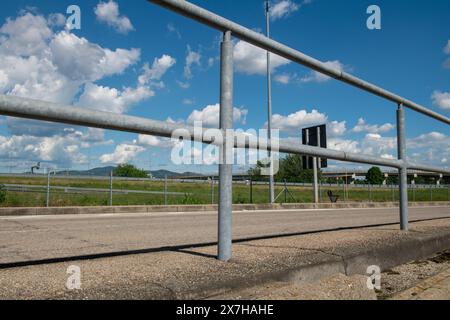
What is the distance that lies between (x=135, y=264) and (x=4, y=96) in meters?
1.29

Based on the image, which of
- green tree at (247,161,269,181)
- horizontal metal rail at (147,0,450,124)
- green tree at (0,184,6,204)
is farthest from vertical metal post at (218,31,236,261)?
green tree at (0,184,6,204)

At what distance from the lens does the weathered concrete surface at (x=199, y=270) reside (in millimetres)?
1982

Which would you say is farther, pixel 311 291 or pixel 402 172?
pixel 402 172

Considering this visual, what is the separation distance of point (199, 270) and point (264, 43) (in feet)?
5.58

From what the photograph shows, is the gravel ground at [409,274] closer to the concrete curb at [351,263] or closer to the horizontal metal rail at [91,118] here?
the concrete curb at [351,263]

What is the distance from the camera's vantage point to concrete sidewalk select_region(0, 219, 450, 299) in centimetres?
198

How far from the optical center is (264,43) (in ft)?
10.2

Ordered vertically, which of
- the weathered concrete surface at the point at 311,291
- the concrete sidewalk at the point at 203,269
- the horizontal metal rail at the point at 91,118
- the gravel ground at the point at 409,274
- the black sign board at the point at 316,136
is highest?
the black sign board at the point at 316,136

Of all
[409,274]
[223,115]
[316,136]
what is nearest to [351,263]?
[409,274]

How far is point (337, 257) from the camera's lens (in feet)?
9.36

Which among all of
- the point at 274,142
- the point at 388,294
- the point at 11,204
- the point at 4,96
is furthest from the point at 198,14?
the point at 11,204

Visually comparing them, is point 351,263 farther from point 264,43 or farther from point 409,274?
point 264,43

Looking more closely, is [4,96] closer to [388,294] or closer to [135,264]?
[135,264]

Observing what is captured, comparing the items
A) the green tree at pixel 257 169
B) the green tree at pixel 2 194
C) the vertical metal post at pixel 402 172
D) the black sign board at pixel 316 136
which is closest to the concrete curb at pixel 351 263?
the vertical metal post at pixel 402 172
